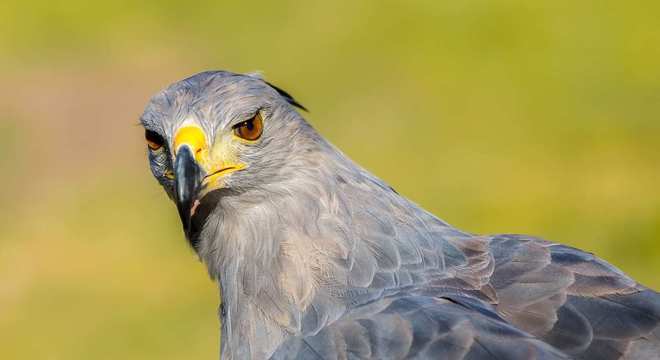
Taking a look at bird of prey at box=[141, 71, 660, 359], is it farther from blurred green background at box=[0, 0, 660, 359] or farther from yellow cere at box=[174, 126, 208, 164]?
blurred green background at box=[0, 0, 660, 359]

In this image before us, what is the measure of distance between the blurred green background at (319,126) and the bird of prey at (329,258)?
17.1 feet

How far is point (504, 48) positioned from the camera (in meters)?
14.7

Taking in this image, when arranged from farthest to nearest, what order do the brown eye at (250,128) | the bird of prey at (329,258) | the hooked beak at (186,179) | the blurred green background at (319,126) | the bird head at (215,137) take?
1. the blurred green background at (319,126)
2. the brown eye at (250,128)
3. the bird head at (215,137)
4. the hooked beak at (186,179)
5. the bird of prey at (329,258)

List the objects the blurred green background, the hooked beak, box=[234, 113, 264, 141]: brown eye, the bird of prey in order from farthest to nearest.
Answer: the blurred green background
box=[234, 113, 264, 141]: brown eye
the hooked beak
the bird of prey

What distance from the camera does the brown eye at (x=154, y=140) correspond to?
456 cm

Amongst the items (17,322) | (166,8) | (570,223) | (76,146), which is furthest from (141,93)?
(570,223)

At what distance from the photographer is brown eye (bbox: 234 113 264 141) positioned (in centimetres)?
448

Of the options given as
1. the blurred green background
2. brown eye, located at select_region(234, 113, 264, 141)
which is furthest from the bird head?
the blurred green background

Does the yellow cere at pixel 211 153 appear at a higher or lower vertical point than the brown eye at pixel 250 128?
lower

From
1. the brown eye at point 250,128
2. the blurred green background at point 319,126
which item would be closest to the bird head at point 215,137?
the brown eye at point 250,128

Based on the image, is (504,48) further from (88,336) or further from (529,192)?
(88,336)

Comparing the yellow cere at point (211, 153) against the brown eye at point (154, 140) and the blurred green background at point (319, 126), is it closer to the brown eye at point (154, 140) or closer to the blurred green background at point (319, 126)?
the brown eye at point (154, 140)

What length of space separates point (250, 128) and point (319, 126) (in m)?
8.66

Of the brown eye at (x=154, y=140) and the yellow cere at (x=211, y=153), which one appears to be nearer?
the yellow cere at (x=211, y=153)
